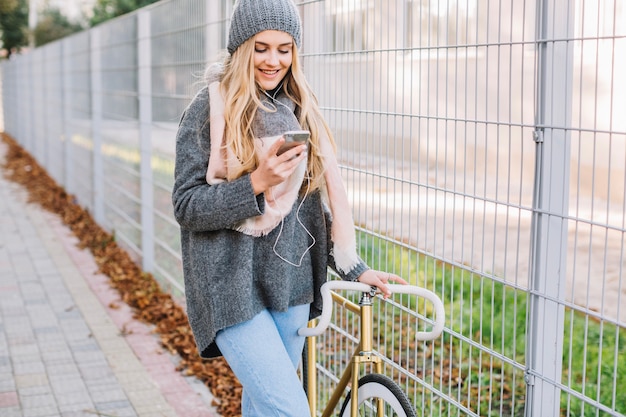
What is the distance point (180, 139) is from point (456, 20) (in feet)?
3.57

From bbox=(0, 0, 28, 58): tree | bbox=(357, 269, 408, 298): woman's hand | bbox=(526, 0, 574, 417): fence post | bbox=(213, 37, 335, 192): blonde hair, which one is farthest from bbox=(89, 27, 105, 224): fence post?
bbox=(0, 0, 28, 58): tree

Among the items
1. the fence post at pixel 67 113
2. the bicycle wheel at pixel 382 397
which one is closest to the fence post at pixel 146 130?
the bicycle wheel at pixel 382 397

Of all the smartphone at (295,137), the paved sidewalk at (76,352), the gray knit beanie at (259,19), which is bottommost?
the paved sidewalk at (76,352)

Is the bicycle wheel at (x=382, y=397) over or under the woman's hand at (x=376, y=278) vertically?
under

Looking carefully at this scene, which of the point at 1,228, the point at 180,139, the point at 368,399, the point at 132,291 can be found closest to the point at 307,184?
the point at 180,139

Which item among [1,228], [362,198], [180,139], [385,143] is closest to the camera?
[180,139]

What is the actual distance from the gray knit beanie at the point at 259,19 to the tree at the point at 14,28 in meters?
46.6

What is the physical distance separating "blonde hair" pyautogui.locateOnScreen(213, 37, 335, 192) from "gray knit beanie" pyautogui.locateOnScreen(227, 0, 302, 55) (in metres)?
0.04

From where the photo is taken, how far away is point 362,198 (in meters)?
3.90

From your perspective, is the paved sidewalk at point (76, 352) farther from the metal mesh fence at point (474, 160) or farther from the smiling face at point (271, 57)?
the smiling face at point (271, 57)

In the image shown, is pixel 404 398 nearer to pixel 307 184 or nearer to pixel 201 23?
pixel 307 184

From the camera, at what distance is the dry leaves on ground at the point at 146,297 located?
529 centimetres

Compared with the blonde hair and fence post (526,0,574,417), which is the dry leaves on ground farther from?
fence post (526,0,574,417)

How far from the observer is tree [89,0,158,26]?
3338cm
